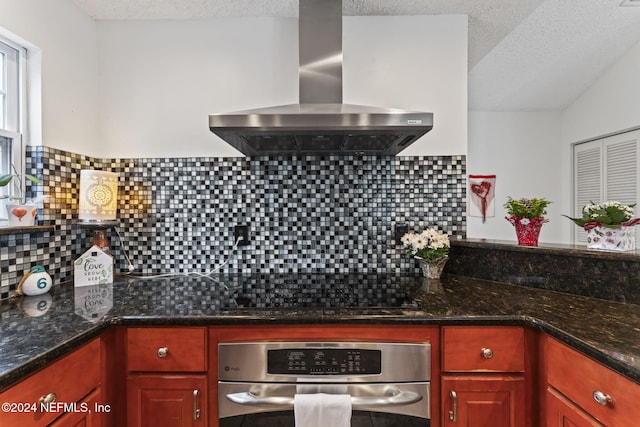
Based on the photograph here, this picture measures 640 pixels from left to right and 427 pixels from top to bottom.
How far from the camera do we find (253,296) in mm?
1496

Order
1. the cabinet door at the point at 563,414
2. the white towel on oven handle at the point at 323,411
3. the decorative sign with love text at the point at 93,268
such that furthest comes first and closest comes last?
the decorative sign with love text at the point at 93,268
the white towel on oven handle at the point at 323,411
the cabinet door at the point at 563,414

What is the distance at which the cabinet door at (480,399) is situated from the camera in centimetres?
119

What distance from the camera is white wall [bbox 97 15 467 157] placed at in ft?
6.58

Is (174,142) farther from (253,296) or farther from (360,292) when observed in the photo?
(360,292)

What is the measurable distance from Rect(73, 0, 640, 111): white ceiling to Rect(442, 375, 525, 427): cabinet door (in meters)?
1.94

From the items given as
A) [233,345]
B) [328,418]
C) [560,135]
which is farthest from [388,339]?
[560,135]

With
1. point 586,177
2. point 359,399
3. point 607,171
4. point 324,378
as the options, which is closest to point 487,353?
point 359,399

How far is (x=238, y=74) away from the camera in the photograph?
2.02 m

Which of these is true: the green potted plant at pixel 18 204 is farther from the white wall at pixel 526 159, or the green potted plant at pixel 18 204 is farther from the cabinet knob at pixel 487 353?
the white wall at pixel 526 159

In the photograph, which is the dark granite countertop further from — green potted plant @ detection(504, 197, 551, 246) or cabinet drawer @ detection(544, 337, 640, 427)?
green potted plant @ detection(504, 197, 551, 246)

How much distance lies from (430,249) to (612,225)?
78 cm

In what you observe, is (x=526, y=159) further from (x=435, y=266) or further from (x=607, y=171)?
(x=435, y=266)

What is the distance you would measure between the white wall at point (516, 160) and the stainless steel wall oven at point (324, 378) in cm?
304

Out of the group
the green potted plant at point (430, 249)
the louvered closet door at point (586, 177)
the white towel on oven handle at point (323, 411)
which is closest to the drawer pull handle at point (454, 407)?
the white towel on oven handle at point (323, 411)
